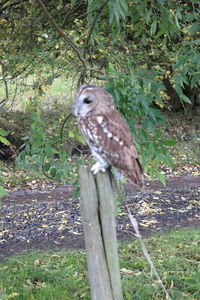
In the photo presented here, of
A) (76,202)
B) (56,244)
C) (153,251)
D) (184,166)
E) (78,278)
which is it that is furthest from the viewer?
(184,166)

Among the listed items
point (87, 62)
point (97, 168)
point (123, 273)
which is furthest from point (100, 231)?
point (87, 62)

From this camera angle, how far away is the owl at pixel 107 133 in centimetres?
227

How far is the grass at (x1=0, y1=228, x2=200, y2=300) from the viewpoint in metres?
3.72

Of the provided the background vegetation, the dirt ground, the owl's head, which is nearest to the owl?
the owl's head

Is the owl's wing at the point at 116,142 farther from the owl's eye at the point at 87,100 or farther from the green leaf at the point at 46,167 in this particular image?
the green leaf at the point at 46,167

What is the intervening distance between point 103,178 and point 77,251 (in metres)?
3.02

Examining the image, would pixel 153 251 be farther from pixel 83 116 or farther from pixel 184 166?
pixel 184 166

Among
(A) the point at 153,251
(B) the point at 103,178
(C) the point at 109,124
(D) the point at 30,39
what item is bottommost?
(A) the point at 153,251

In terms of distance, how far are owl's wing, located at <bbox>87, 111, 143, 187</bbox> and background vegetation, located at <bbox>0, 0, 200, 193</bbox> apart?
1.86ft

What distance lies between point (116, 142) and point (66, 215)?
15.1 ft

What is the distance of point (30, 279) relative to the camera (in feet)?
13.6

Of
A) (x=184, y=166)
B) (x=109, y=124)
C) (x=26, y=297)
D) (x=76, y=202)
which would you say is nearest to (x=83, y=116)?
(x=109, y=124)

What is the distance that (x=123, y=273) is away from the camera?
164 inches

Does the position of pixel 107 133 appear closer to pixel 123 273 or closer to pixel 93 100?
pixel 93 100
